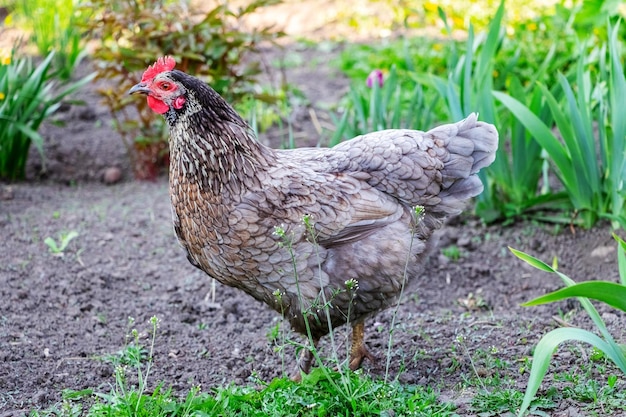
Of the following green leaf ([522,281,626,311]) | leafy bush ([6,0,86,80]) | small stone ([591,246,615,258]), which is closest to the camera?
green leaf ([522,281,626,311])

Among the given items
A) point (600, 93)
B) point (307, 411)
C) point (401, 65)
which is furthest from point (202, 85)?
point (401, 65)

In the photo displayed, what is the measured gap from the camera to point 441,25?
8.52m

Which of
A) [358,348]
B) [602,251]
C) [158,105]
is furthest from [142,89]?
[602,251]

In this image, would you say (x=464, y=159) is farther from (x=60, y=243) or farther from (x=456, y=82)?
(x=60, y=243)

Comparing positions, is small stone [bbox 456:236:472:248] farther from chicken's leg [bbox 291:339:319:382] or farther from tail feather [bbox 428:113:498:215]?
chicken's leg [bbox 291:339:319:382]

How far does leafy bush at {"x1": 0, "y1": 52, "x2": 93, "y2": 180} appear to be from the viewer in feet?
16.9

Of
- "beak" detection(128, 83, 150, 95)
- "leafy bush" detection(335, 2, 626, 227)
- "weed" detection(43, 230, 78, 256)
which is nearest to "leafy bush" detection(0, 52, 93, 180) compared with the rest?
"weed" detection(43, 230, 78, 256)

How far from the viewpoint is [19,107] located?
5.30 metres

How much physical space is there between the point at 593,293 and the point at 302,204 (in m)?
1.19

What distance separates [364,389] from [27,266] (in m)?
2.34

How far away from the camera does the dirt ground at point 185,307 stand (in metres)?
3.28

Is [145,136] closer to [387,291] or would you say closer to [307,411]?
[387,291]

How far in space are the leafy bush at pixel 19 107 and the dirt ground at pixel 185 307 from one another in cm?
27

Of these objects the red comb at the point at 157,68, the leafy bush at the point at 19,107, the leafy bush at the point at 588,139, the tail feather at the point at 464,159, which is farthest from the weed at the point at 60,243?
the leafy bush at the point at 588,139
